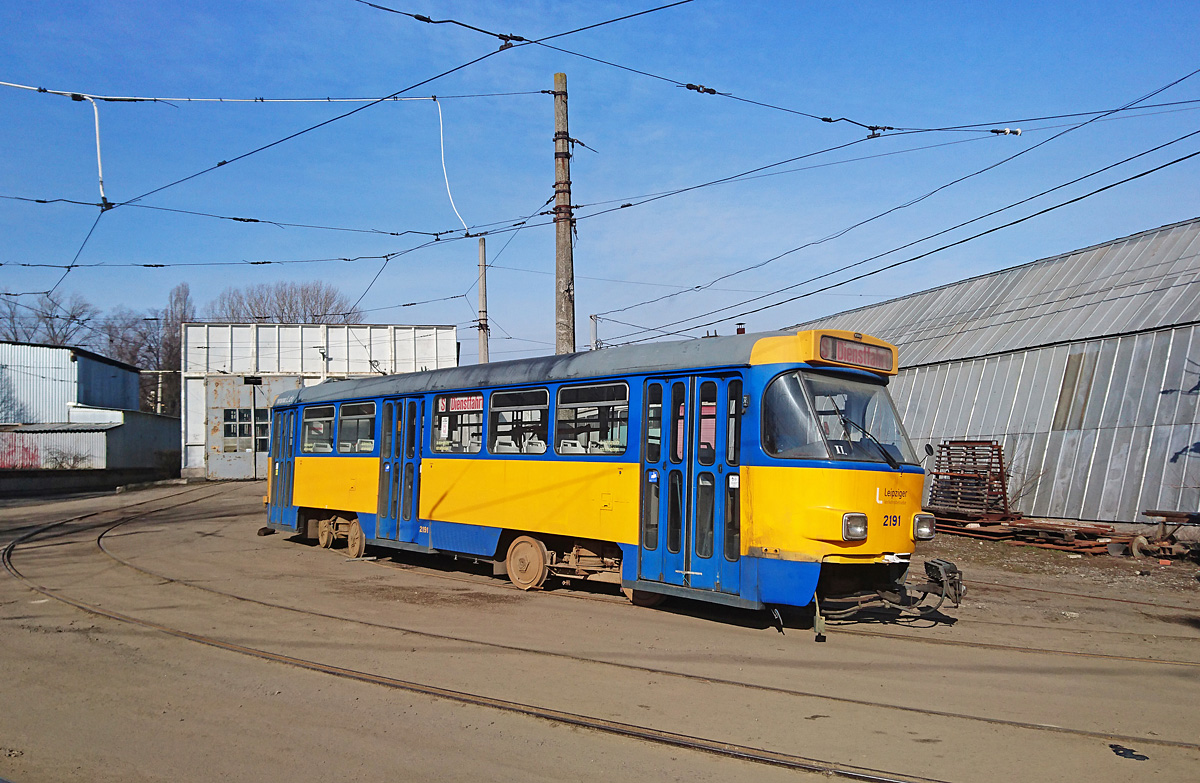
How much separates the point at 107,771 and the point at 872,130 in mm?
14792

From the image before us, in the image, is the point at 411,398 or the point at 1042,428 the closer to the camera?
the point at 411,398

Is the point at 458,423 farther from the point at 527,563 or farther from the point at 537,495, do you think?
the point at 527,563

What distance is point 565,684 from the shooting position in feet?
22.7

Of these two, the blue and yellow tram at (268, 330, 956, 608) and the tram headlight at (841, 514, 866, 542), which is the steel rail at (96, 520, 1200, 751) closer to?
the blue and yellow tram at (268, 330, 956, 608)

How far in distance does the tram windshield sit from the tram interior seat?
9.27 feet

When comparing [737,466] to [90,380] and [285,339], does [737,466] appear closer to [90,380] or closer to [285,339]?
[285,339]

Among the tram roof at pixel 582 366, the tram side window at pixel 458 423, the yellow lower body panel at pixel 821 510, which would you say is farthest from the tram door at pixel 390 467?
the yellow lower body panel at pixel 821 510

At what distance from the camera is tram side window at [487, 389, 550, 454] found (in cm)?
1122

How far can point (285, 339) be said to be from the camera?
1585 inches

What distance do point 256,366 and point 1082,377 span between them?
114 feet

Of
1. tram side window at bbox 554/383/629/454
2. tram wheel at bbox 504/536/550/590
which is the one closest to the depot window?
tram wheel at bbox 504/536/550/590

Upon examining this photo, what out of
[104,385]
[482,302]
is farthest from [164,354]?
[482,302]

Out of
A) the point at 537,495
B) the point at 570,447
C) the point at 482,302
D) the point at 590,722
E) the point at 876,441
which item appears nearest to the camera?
the point at 590,722

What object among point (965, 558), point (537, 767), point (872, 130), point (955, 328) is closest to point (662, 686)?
point (537, 767)
